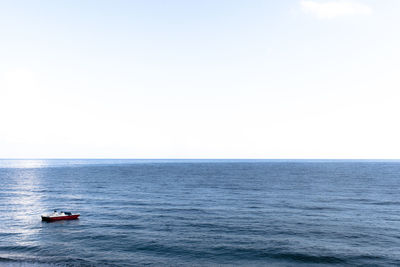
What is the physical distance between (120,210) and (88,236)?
17.6 meters

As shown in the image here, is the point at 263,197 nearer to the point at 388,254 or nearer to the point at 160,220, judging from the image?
the point at 160,220

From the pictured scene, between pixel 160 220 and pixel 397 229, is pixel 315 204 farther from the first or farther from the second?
pixel 160 220

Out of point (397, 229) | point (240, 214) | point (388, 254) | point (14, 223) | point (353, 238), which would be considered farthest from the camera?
point (240, 214)

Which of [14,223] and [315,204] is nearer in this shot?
[14,223]

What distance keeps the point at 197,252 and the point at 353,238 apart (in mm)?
23502

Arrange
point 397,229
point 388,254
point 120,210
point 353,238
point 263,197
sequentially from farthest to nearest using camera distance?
point 263,197 < point 120,210 < point 397,229 < point 353,238 < point 388,254

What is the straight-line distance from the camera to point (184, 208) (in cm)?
6241

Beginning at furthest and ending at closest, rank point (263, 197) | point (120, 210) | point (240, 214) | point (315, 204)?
point (263, 197), point (315, 204), point (120, 210), point (240, 214)

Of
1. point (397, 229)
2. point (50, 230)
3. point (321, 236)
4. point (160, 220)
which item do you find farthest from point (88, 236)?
point (397, 229)

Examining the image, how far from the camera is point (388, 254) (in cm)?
3472

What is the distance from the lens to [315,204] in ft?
222

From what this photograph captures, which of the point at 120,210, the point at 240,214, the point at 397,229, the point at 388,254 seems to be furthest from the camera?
the point at 120,210

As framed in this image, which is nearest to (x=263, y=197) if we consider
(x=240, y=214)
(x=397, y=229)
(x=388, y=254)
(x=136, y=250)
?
(x=240, y=214)

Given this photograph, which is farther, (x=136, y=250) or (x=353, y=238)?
(x=353, y=238)
